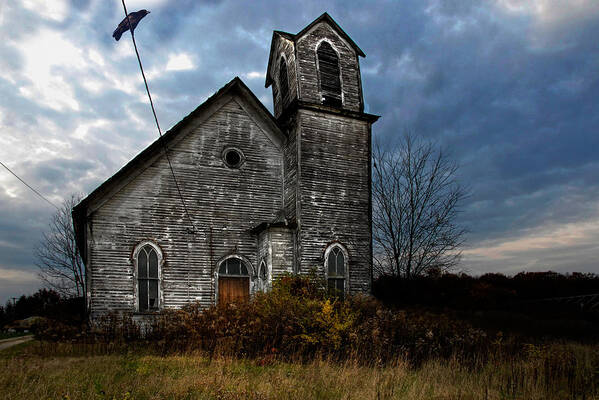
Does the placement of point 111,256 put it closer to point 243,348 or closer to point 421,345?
point 243,348

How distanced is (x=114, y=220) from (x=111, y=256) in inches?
45.3

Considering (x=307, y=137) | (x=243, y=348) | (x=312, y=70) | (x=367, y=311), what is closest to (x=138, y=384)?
(x=243, y=348)

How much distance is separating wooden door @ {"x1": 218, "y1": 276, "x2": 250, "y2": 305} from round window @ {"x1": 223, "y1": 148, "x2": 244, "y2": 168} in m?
3.96

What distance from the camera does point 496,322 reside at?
66.9 ft

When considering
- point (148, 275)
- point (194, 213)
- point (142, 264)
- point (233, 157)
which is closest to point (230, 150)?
point (233, 157)

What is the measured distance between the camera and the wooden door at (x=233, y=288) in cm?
1734

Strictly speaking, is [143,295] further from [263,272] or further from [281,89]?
[281,89]

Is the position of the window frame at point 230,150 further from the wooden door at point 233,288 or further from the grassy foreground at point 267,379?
the grassy foreground at point 267,379

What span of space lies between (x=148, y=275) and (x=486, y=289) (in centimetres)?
1575

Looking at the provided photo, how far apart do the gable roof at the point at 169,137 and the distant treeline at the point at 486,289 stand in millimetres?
7915

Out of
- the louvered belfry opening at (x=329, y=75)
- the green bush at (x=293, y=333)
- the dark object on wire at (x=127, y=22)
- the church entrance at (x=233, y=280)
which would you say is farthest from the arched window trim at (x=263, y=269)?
the dark object on wire at (x=127, y=22)

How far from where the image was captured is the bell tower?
17.9m

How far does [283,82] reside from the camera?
21.0 meters

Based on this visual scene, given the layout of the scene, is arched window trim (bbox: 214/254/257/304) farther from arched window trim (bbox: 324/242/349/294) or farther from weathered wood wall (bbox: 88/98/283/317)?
arched window trim (bbox: 324/242/349/294)
